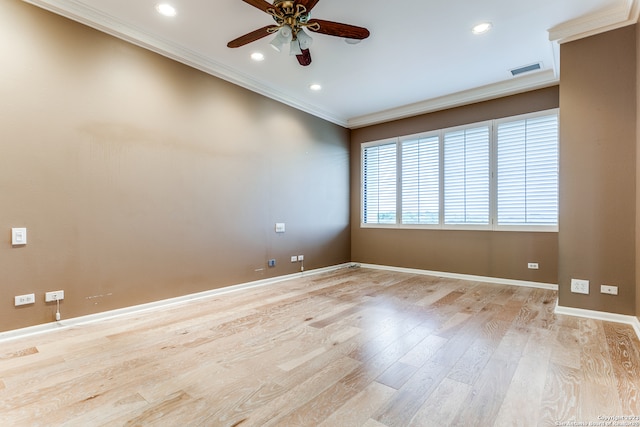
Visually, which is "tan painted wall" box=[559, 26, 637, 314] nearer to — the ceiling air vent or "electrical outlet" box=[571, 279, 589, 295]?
"electrical outlet" box=[571, 279, 589, 295]

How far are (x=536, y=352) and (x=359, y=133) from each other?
192 inches

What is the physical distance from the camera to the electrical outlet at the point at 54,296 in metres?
2.62

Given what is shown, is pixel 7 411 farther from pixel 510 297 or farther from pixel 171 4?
pixel 510 297

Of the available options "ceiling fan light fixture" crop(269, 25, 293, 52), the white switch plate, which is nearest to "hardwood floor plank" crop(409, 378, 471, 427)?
"ceiling fan light fixture" crop(269, 25, 293, 52)

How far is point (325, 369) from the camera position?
1.96 meters

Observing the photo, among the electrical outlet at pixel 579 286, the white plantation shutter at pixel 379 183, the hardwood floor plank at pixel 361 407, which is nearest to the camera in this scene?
the hardwood floor plank at pixel 361 407

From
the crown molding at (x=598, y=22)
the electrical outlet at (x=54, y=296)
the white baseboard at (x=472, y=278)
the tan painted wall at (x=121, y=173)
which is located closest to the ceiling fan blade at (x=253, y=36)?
the tan painted wall at (x=121, y=173)

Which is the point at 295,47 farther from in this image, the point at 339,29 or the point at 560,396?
the point at 560,396

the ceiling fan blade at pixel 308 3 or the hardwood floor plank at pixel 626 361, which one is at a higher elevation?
the ceiling fan blade at pixel 308 3

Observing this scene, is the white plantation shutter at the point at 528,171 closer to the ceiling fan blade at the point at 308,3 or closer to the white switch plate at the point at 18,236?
the ceiling fan blade at the point at 308,3

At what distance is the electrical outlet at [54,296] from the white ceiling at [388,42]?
248 centimetres

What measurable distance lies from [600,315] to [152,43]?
5331 mm

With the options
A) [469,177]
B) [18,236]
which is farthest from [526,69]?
[18,236]

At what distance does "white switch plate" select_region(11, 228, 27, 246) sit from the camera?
2.46 m
